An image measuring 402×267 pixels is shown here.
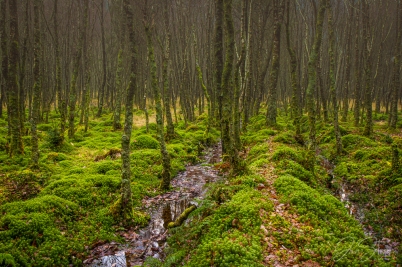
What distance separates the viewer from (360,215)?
25.0ft

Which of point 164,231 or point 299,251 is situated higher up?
point 299,251

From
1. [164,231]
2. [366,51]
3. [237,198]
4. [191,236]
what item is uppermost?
[366,51]

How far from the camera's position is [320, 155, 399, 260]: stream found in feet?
19.0

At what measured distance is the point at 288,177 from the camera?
7.96m

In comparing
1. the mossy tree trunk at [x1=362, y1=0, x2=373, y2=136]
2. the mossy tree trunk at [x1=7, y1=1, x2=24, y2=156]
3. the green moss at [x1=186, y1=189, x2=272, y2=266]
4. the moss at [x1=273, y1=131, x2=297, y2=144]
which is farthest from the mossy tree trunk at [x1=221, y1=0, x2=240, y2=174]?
the mossy tree trunk at [x1=362, y1=0, x2=373, y2=136]

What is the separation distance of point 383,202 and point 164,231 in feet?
21.6

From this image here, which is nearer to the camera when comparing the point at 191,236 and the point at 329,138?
the point at 191,236

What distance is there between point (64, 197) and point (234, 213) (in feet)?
16.8

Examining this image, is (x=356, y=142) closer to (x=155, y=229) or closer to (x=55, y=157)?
(x=155, y=229)

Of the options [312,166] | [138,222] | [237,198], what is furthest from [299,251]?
[312,166]

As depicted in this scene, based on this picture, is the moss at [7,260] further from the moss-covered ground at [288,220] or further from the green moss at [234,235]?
the green moss at [234,235]

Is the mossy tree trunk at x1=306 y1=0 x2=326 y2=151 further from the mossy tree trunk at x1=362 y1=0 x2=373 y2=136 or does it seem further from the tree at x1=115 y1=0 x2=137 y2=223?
the tree at x1=115 y1=0 x2=137 y2=223

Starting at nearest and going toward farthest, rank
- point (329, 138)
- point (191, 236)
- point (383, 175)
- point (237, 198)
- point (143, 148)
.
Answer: point (191, 236) < point (237, 198) < point (383, 175) < point (143, 148) < point (329, 138)

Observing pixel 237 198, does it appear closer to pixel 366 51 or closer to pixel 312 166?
pixel 312 166
